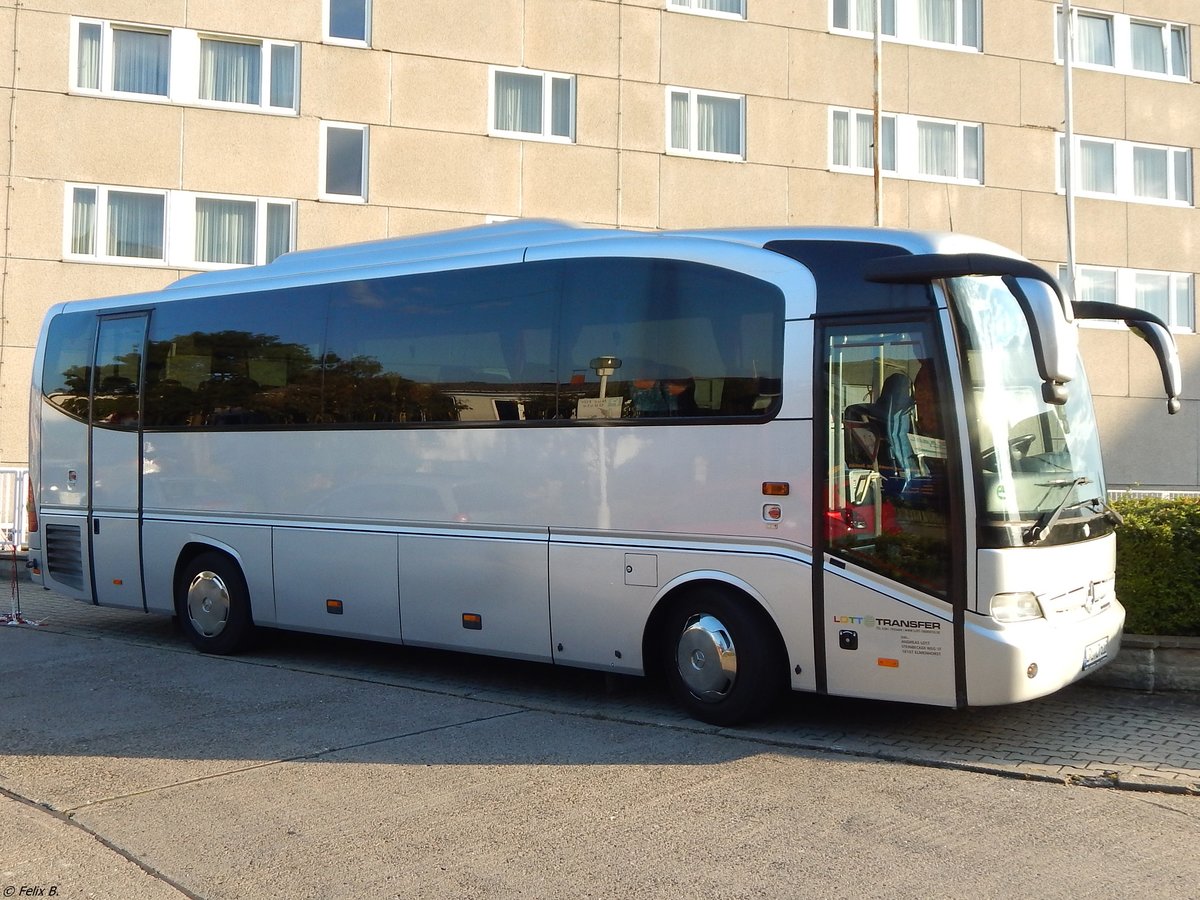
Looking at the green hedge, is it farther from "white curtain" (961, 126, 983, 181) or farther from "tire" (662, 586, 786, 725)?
"white curtain" (961, 126, 983, 181)

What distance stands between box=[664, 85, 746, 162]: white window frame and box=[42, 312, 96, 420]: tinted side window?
12.9 meters

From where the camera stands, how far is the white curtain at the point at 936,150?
24469 millimetres

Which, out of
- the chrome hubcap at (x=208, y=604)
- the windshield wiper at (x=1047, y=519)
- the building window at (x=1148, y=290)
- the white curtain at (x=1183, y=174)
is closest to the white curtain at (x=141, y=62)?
the chrome hubcap at (x=208, y=604)

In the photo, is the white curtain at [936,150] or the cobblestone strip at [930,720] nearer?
the cobblestone strip at [930,720]

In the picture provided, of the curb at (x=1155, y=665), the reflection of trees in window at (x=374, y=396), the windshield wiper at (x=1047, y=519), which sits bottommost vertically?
the curb at (x=1155, y=665)

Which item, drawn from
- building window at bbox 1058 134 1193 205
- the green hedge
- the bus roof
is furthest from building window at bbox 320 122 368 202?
the green hedge

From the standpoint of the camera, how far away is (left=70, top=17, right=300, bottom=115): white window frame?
66.6 ft

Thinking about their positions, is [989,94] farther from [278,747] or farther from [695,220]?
[278,747]

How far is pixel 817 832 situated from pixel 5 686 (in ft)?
21.5

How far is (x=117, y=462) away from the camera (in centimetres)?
1155

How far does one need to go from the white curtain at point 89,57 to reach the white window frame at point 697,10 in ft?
32.3

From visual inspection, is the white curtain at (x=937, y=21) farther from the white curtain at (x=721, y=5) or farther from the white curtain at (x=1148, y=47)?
the white curtain at (x=1148, y=47)

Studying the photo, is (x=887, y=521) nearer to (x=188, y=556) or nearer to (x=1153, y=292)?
(x=188, y=556)

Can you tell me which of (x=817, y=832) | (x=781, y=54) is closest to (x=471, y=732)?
(x=817, y=832)
